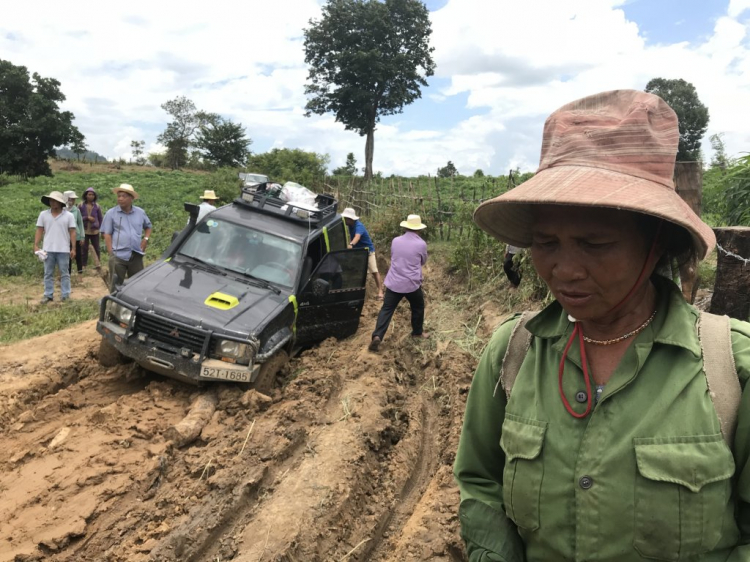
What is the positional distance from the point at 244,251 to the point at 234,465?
9.99 feet

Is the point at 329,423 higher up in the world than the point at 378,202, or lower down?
lower down

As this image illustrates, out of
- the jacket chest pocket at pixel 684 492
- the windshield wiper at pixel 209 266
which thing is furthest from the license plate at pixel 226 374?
the jacket chest pocket at pixel 684 492

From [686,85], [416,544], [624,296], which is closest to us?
[624,296]

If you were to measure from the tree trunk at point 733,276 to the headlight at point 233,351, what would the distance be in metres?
3.94

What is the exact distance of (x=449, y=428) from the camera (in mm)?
5312

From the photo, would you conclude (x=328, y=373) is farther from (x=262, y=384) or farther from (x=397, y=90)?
(x=397, y=90)

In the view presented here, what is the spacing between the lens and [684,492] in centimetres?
124

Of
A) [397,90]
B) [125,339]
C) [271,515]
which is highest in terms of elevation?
[397,90]

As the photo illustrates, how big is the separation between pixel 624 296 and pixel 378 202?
17.8 meters

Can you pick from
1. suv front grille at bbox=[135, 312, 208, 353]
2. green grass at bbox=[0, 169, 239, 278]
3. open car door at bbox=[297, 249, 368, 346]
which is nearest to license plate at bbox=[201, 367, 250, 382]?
suv front grille at bbox=[135, 312, 208, 353]

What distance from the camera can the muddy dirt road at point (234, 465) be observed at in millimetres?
3611

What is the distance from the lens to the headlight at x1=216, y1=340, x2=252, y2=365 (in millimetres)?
5391

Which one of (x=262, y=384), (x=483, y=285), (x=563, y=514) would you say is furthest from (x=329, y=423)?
(x=483, y=285)

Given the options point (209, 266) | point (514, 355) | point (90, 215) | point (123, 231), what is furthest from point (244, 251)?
point (90, 215)
